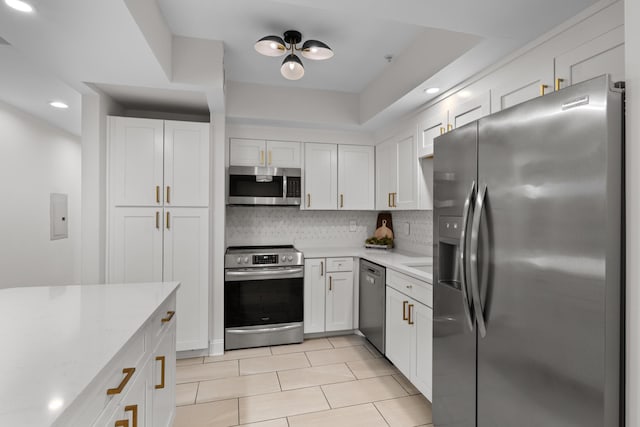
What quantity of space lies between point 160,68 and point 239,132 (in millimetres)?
1395

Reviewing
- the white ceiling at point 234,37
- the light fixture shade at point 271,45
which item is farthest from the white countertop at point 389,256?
the light fixture shade at point 271,45

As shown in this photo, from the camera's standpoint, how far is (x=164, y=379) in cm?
159

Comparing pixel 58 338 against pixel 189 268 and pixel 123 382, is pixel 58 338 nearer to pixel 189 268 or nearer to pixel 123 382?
pixel 123 382

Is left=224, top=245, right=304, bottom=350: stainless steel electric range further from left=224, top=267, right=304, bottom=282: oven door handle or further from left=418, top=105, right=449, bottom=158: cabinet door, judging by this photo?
left=418, top=105, right=449, bottom=158: cabinet door

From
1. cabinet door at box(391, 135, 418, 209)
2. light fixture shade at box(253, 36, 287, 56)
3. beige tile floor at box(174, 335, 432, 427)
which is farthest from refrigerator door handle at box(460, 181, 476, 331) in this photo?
light fixture shade at box(253, 36, 287, 56)

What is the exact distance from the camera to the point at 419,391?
2312 mm

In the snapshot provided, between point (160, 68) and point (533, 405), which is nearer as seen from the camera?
point (533, 405)

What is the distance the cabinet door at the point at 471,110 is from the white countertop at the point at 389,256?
3.66 feet

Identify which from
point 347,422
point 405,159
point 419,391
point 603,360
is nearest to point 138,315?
point 347,422

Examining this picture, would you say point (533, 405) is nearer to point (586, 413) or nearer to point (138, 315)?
point (586, 413)

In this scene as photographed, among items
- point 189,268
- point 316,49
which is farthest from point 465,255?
point 189,268

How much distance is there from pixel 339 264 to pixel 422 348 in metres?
1.39

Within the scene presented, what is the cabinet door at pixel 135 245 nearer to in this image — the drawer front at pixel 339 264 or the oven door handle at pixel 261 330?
the oven door handle at pixel 261 330

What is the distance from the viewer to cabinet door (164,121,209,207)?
286cm
